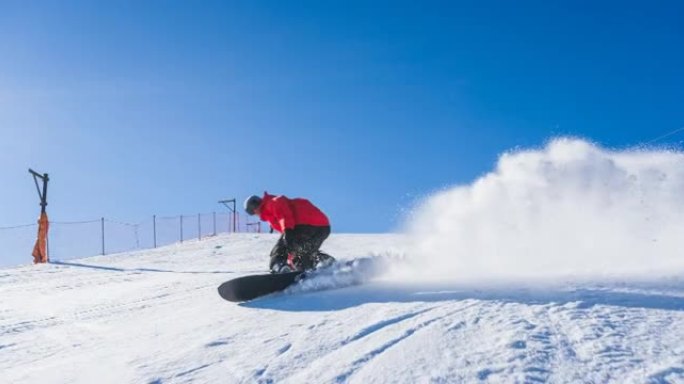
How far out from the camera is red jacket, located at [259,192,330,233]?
7.49 metres

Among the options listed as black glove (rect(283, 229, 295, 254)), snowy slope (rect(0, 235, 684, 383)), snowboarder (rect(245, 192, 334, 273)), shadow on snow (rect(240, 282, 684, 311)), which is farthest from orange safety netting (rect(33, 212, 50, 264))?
shadow on snow (rect(240, 282, 684, 311))

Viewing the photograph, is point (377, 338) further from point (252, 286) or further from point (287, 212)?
point (287, 212)

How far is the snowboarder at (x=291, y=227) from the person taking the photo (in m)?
7.52

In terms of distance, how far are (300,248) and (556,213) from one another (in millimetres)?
4639

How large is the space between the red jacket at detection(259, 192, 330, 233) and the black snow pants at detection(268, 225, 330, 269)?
11 centimetres

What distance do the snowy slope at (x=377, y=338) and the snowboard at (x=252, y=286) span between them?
13 centimetres

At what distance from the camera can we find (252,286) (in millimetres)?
5984

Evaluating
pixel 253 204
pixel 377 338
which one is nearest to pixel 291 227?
pixel 253 204

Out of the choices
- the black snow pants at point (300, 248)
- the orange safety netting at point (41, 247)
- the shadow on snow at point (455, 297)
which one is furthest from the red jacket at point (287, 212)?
the orange safety netting at point (41, 247)

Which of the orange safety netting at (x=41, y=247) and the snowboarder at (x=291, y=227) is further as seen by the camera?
the orange safety netting at (x=41, y=247)

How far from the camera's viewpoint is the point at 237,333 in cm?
438

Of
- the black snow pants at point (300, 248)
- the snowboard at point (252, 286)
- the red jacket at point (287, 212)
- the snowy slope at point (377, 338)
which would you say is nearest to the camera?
the snowy slope at point (377, 338)

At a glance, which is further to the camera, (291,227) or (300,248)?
(300,248)

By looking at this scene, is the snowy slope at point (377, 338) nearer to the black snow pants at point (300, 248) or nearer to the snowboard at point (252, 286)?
the snowboard at point (252, 286)
